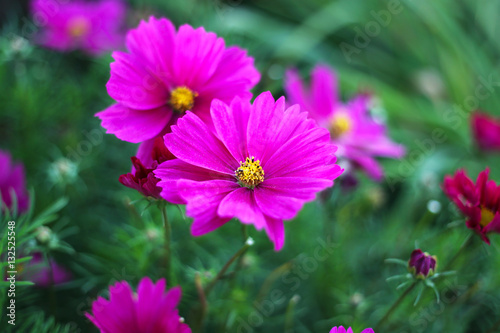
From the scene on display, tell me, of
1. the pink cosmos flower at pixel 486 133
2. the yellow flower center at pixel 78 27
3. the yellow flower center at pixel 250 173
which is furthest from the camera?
the yellow flower center at pixel 78 27

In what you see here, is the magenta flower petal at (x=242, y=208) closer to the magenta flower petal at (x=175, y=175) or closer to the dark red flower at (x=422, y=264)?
the magenta flower petal at (x=175, y=175)

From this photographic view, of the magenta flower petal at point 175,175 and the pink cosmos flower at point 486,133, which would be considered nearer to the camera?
the magenta flower petal at point 175,175

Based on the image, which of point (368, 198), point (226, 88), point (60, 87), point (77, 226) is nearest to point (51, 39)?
point (60, 87)

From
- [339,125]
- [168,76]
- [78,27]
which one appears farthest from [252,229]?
[78,27]

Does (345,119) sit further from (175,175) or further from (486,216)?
(175,175)

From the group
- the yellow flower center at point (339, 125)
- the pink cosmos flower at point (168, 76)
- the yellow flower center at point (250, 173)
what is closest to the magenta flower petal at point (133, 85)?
the pink cosmos flower at point (168, 76)

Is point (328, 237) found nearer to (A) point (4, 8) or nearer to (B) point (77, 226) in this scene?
(B) point (77, 226)
